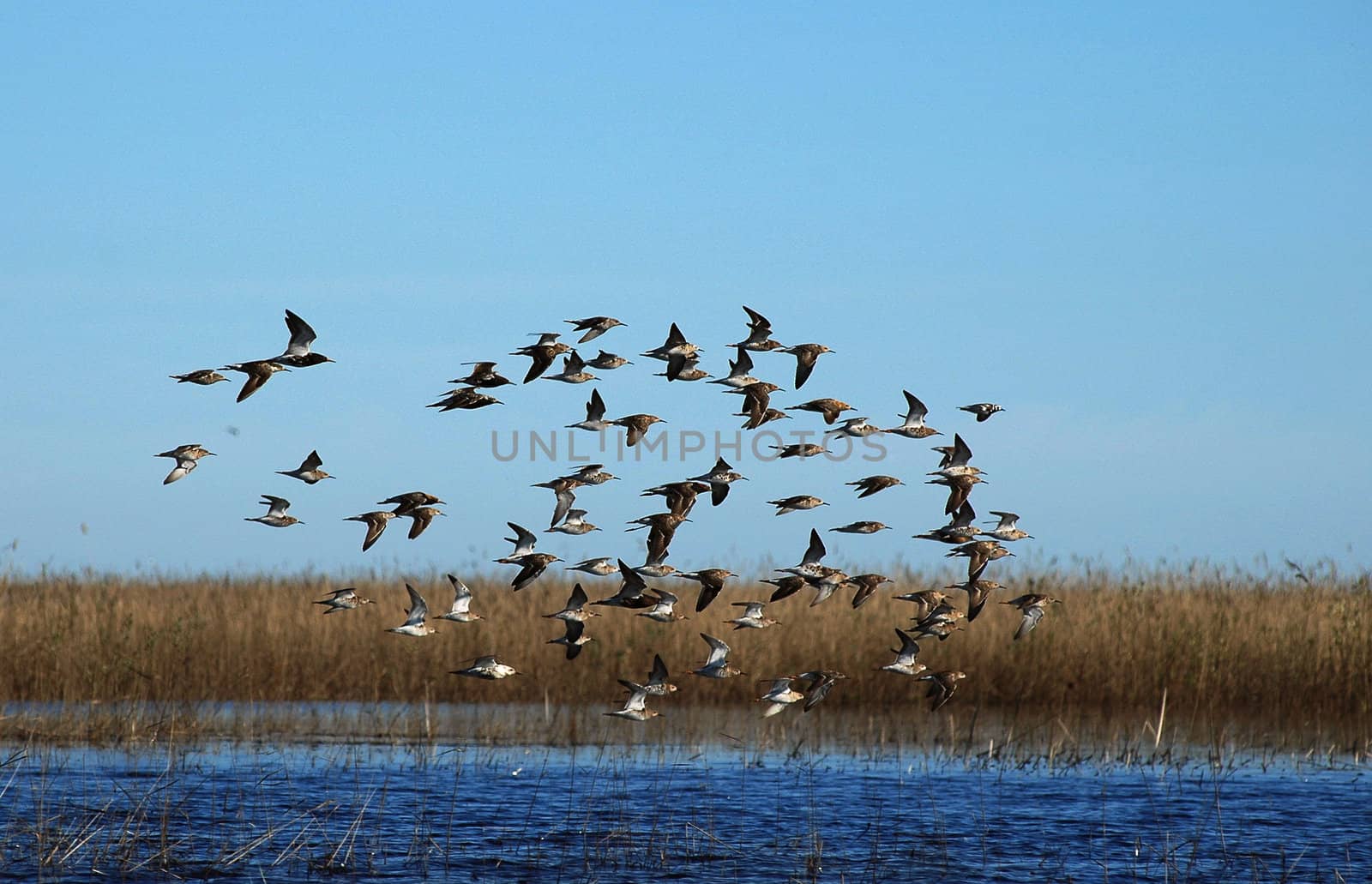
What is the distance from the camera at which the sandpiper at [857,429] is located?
14516 mm

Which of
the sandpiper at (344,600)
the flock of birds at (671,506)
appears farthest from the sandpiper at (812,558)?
the sandpiper at (344,600)

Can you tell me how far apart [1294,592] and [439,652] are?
14.0 meters

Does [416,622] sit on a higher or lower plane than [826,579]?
lower

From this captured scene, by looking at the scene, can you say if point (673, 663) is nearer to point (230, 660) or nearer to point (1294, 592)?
point (230, 660)

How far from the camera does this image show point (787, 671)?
22.2 meters

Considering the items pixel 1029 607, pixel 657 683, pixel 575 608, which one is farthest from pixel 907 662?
pixel 575 608

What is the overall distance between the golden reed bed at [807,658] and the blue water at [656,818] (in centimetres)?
306

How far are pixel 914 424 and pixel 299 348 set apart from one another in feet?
19.4

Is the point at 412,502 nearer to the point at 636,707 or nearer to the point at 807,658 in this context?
the point at 636,707

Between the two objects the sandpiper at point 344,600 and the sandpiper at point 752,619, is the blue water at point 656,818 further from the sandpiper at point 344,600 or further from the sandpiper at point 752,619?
the sandpiper at point 752,619

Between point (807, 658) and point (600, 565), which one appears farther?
point (807, 658)

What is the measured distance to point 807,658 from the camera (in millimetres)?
22344

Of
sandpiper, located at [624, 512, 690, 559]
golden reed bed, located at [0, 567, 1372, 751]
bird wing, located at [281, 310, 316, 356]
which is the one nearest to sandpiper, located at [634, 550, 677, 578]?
sandpiper, located at [624, 512, 690, 559]

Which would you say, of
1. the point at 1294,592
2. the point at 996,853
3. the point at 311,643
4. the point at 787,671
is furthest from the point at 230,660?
the point at 1294,592
